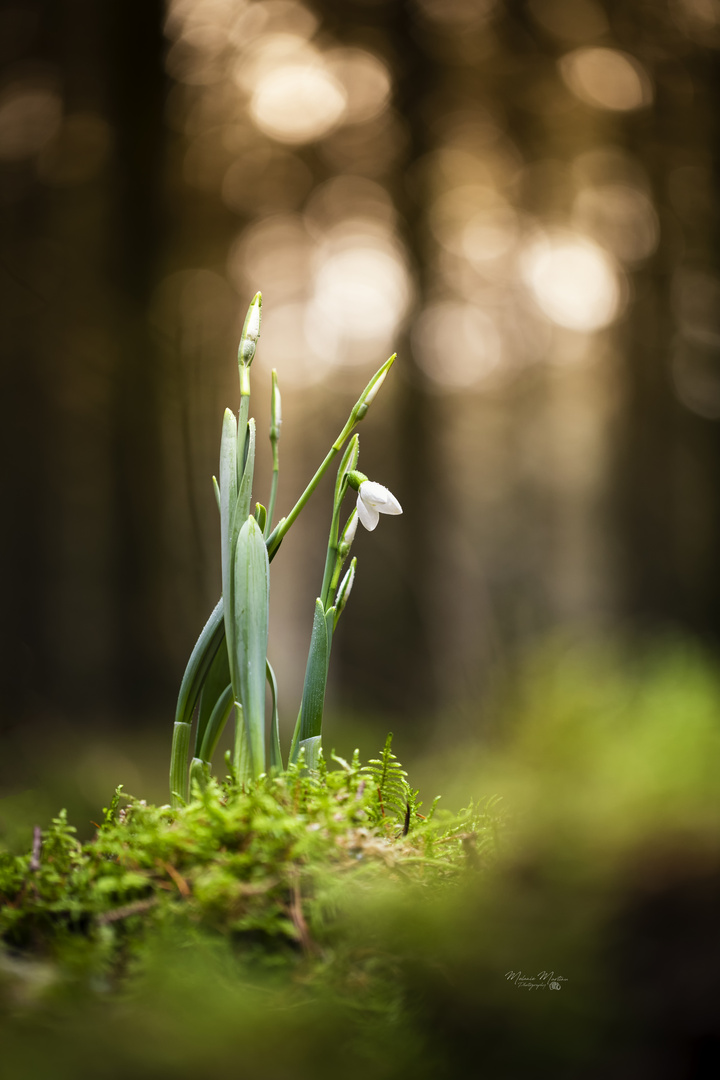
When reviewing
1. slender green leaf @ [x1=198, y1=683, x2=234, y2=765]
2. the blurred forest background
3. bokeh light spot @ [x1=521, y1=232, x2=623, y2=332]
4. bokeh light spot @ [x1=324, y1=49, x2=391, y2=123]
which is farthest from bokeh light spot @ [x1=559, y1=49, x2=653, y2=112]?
slender green leaf @ [x1=198, y1=683, x2=234, y2=765]

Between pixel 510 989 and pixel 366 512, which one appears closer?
pixel 510 989

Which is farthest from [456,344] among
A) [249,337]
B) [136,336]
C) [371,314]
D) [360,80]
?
[249,337]

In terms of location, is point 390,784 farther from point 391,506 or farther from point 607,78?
point 607,78

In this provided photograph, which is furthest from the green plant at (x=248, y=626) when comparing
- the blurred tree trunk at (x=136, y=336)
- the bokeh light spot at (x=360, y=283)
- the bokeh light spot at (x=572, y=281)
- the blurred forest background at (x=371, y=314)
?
the bokeh light spot at (x=572, y=281)

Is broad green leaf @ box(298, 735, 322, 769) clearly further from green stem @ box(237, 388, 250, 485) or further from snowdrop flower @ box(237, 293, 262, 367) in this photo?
snowdrop flower @ box(237, 293, 262, 367)

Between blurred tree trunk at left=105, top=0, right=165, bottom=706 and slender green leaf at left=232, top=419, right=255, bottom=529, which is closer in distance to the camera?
slender green leaf at left=232, top=419, right=255, bottom=529
